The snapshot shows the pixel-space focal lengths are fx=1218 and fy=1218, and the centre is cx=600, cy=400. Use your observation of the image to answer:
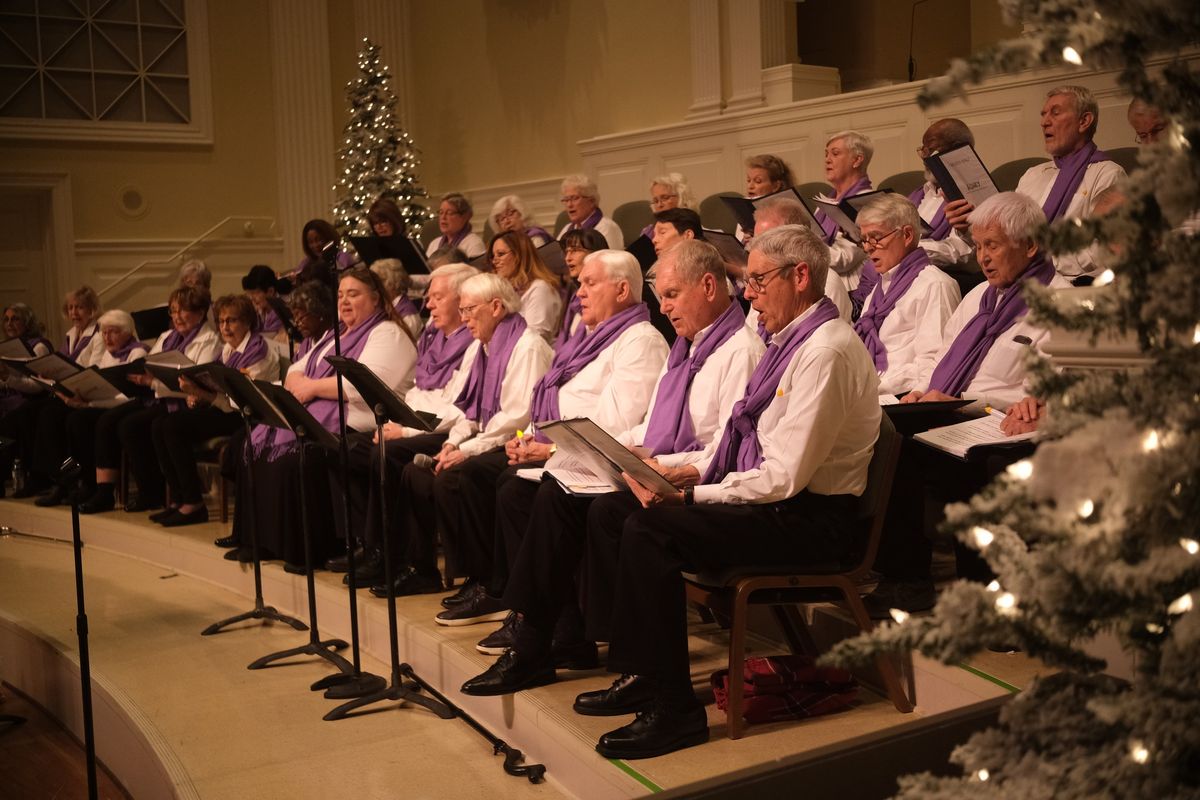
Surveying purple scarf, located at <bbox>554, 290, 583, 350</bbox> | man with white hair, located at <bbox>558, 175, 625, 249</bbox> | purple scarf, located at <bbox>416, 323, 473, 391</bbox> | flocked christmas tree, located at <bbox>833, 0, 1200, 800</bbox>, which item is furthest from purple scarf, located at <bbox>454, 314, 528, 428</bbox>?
flocked christmas tree, located at <bbox>833, 0, 1200, 800</bbox>

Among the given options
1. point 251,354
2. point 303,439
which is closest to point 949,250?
point 303,439

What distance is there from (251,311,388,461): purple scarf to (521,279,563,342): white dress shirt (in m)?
0.64

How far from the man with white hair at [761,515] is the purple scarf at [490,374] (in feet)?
5.37

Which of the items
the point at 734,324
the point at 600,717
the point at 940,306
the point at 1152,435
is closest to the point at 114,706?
the point at 600,717

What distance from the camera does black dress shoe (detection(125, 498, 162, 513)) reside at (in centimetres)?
695

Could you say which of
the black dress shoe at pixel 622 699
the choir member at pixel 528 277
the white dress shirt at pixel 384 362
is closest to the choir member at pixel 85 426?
the white dress shirt at pixel 384 362

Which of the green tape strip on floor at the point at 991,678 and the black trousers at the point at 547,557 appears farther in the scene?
the black trousers at the point at 547,557

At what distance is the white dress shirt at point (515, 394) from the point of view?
4.49m

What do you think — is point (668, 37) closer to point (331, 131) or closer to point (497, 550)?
point (331, 131)

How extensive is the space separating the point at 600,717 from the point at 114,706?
1.87 m

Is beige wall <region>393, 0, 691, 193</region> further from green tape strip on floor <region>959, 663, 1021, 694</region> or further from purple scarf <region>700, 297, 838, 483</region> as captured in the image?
green tape strip on floor <region>959, 663, 1021, 694</region>

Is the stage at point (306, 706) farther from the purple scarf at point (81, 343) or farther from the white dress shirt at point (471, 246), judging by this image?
the white dress shirt at point (471, 246)

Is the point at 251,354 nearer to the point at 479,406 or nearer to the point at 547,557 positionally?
the point at 479,406

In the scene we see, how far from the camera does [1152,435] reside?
4.04 feet
